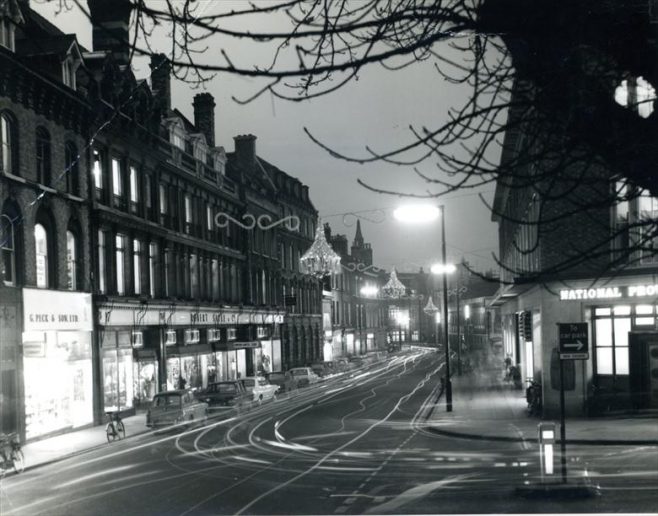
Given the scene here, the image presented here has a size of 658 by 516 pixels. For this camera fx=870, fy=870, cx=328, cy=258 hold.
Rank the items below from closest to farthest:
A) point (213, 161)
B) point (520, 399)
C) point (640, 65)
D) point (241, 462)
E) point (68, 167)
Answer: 1. point (640, 65)
2. point (241, 462)
3. point (68, 167)
4. point (520, 399)
5. point (213, 161)

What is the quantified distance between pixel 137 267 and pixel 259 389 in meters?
7.79

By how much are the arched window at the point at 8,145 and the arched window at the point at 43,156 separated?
5.41 feet

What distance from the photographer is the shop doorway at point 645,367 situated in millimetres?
29391

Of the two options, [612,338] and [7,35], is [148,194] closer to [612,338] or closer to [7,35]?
[7,35]

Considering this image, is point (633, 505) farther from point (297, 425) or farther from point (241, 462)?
point (297, 425)

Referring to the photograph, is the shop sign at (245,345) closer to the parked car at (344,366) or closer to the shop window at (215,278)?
the shop window at (215,278)

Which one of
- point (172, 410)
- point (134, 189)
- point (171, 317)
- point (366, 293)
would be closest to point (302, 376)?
point (171, 317)

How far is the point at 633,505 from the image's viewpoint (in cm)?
1334

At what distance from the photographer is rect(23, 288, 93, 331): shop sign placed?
27609 mm

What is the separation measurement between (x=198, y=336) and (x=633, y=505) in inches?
1383

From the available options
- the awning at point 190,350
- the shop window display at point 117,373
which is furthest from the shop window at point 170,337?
the shop window display at point 117,373

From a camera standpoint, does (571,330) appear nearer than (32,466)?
Yes

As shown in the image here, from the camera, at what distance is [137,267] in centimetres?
3859

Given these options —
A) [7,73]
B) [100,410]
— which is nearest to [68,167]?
[7,73]
